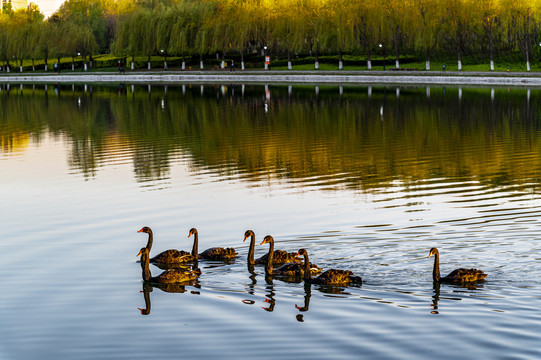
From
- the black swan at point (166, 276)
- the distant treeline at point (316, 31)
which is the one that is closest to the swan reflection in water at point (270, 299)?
the black swan at point (166, 276)

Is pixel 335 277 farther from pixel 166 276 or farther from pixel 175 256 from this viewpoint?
pixel 175 256

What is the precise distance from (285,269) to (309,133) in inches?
1037

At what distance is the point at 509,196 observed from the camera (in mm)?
23484

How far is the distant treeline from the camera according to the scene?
8144 cm

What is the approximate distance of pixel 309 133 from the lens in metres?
41.5

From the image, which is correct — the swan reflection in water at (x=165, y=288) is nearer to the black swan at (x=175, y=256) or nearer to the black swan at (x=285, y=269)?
the black swan at (x=175, y=256)

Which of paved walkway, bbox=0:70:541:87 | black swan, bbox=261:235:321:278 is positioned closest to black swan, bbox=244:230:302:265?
black swan, bbox=261:235:321:278

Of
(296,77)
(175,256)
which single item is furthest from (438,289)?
(296,77)

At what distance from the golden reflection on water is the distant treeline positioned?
15866mm

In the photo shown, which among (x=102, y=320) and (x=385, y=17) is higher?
(x=385, y=17)

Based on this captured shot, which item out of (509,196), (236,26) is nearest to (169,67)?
(236,26)

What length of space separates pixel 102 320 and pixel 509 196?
13.6 metres

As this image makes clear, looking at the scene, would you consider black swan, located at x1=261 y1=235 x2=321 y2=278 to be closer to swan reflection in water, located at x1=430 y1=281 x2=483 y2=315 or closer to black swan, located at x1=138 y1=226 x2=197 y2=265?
black swan, located at x1=138 y1=226 x2=197 y2=265

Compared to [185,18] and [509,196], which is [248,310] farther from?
[185,18]
